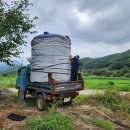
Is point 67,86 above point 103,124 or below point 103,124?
above

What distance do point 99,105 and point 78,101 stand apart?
1541 millimetres

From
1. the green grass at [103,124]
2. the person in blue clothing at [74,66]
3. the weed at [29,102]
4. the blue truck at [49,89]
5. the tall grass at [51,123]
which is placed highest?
the person in blue clothing at [74,66]

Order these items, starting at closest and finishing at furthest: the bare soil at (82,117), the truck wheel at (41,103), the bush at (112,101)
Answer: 1. the bare soil at (82,117)
2. the truck wheel at (41,103)
3. the bush at (112,101)

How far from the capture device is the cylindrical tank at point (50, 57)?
12.9m

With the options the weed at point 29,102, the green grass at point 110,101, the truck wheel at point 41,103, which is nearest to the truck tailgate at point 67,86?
the truck wheel at point 41,103

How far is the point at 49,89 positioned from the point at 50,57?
1.40 metres

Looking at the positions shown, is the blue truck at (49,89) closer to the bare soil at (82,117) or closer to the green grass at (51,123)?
the bare soil at (82,117)

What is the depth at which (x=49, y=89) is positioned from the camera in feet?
41.0

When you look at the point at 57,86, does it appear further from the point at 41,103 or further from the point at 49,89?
the point at 41,103

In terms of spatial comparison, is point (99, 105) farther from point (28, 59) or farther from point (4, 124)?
point (4, 124)

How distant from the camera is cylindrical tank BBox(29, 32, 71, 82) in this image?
12.9 meters

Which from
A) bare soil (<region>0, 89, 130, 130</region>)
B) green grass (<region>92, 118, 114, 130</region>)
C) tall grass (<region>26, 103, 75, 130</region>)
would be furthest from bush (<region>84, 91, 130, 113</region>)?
tall grass (<region>26, 103, 75, 130</region>)

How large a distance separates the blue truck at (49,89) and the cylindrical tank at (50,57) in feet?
1.15

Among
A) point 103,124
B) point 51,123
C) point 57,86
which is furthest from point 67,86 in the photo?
point 51,123
